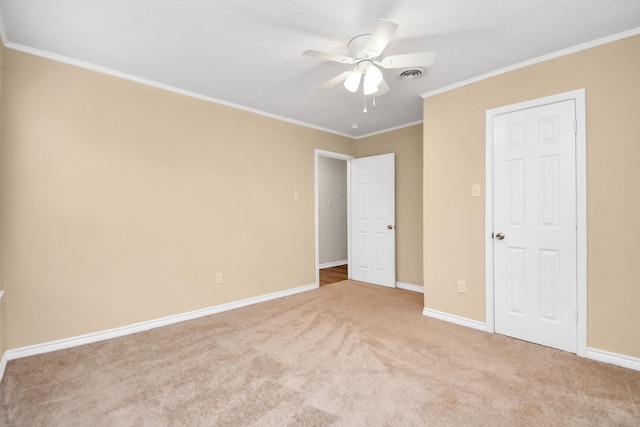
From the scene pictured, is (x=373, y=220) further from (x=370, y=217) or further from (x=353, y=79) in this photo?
(x=353, y=79)

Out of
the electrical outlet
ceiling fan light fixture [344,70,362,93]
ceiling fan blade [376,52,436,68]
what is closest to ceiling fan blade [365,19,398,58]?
ceiling fan blade [376,52,436,68]

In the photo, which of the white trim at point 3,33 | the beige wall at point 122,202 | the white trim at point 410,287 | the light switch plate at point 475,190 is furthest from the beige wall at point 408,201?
the white trim at point 3,33

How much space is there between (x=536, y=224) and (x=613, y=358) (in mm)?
1099

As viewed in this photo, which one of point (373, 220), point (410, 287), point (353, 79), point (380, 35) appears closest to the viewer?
point (380, 35)

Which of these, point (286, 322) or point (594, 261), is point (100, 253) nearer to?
point (286, 322)

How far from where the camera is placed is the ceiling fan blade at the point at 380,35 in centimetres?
171

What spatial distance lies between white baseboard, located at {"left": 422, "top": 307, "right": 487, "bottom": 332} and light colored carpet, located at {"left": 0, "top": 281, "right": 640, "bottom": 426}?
13 centimetres

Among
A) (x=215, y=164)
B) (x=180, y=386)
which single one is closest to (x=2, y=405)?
(x=180, y=386)

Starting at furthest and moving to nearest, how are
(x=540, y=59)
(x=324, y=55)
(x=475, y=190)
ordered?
(x=475, y=190), (x=540, y=59), (x=324, y=55)

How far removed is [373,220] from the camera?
15.9 feet

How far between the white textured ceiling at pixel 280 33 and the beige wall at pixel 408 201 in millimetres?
1435

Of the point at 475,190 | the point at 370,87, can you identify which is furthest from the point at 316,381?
the point at 475,190

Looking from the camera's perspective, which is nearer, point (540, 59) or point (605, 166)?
point (605, 166)

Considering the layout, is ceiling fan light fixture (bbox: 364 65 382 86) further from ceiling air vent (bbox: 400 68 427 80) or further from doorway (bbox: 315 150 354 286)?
doorway (bbox: 315 150 354 286)
